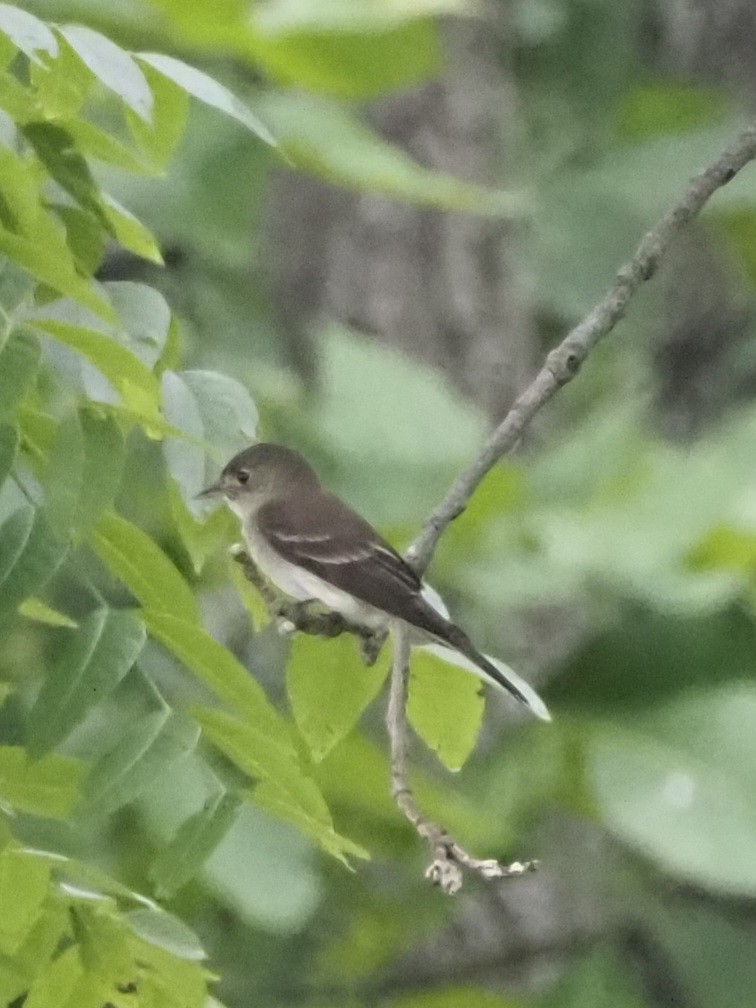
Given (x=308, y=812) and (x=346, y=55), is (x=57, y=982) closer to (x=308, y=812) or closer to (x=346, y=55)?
(x=308, y=812)

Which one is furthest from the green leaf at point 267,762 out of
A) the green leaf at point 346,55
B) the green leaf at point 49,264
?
the green leaf at point 346,55

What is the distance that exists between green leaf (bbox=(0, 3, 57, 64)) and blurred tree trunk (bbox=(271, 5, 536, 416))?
4125 millimetres

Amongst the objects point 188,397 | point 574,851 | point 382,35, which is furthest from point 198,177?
point 188,397

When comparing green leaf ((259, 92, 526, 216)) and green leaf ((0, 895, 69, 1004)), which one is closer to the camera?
green leaf ((0, 895, 69, 1004))

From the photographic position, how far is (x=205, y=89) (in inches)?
70.2

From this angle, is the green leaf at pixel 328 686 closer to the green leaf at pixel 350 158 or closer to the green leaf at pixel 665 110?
the green leaf at pixel 350 158

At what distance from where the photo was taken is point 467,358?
19.2 feet

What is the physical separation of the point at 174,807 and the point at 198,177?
96.2 inches

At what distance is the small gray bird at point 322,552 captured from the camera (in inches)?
89.7

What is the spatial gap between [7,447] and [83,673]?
25 centimetres

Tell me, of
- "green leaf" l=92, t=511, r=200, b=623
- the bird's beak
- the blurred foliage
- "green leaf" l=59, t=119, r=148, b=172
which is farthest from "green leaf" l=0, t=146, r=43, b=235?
the bird's beak

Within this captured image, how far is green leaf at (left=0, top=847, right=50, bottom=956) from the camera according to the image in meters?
1.62

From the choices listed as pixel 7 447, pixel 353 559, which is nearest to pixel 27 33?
pixel 7 447

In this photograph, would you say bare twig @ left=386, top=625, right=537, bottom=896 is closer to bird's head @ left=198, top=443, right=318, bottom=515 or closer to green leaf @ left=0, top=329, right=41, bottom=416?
green leaf @ left=0, top=329, right=41, bottom=416
